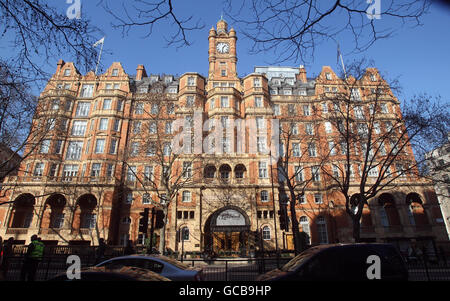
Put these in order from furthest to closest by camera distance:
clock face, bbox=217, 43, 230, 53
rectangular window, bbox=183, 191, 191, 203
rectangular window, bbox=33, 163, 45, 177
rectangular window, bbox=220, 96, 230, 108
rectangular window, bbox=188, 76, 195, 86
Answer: clock face, bbox=217, 43, 230, 53, rectangular window, bbox=188, 76, 195, 86, rectangular window, bbox=220, 96, 230, 108, rectangular window, bbox=33, 163, 45, 177, rectangular window, bbox=183, 191, 191, 203

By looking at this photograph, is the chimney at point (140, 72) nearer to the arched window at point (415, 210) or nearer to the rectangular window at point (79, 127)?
the rectangular window at point (79, 127)

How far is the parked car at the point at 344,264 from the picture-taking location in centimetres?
580

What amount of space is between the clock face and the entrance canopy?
27.8 meters

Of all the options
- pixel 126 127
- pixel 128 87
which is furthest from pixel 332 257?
pixel 128 87

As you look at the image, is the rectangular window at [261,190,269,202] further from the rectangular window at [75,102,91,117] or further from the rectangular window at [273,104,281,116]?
the rectangular window at [75,102,91,117]

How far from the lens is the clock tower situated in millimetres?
37781

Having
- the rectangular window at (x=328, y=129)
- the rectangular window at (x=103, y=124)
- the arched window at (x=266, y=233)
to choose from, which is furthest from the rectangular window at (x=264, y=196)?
the rectangular window at (x=103, y=124)

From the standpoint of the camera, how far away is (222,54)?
130 ft

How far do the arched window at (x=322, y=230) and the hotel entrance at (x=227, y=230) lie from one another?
33.9 ft

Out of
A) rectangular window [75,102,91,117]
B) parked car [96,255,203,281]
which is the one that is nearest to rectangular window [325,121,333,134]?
parked car [96,255,203,281]

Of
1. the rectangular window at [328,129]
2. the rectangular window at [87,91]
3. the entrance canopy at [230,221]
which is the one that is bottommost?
the entrance canopy at [230,221]

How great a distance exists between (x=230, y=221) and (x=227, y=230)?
44.7 inches
